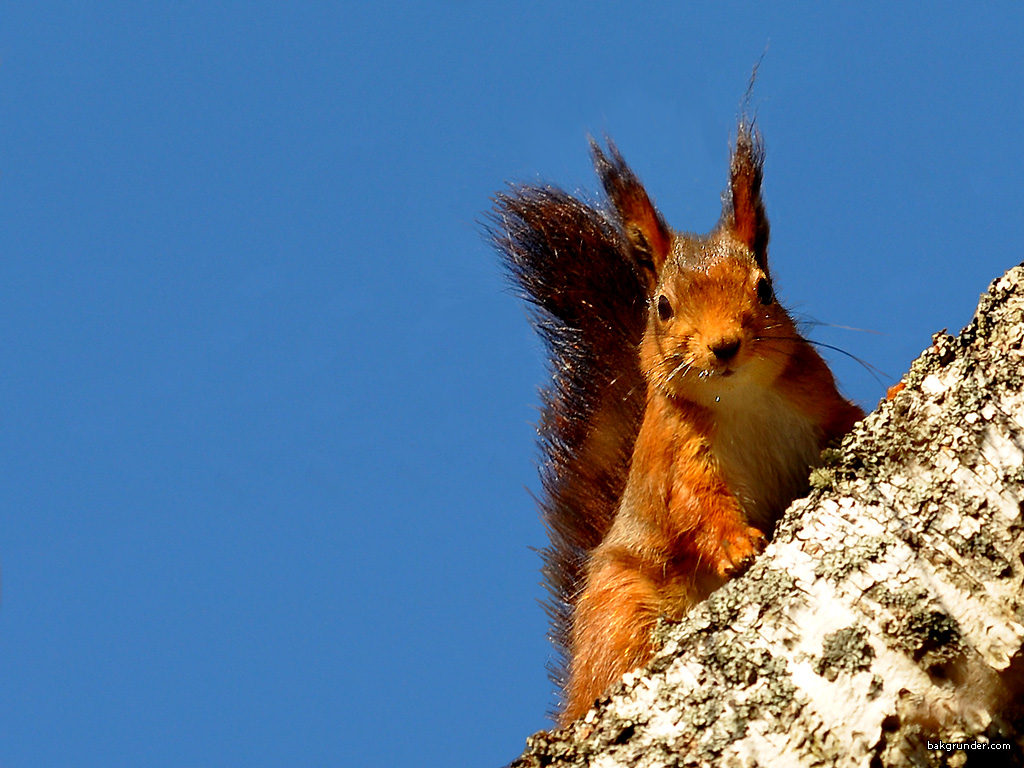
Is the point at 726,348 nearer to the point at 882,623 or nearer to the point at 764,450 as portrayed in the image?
the point at 764,450

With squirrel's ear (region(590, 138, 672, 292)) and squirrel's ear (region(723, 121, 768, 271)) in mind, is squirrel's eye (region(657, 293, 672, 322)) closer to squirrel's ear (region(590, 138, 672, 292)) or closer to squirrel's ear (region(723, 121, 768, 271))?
squirrel's ear (region(590, 138, 672, 292))

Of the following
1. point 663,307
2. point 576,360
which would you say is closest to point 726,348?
Answer: point 663,307

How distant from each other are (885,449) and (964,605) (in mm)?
436

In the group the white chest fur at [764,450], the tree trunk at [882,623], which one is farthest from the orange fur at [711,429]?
the tree trunk at [882,623]

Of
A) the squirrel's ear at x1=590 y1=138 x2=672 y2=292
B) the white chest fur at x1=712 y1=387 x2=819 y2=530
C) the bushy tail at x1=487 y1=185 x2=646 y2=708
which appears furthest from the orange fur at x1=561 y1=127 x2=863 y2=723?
the bushy tail at x1=487 y1=185 x2=646 y2=708

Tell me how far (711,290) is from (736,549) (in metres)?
0.86

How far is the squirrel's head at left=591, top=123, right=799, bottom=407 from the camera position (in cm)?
352

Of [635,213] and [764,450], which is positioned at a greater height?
[635,213]

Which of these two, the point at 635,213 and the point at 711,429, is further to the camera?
the point at 635,213

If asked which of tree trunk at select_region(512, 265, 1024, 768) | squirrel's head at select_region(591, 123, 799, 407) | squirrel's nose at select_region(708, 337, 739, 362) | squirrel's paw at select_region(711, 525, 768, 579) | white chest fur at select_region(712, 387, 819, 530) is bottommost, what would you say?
tree trunk at select_region(512, 265, 1024, 768)

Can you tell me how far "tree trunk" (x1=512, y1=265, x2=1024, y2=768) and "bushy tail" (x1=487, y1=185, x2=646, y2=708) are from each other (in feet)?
5.98

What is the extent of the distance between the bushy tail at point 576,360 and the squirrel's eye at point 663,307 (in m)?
0.59

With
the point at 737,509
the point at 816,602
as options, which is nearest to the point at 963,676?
the point at 816,602

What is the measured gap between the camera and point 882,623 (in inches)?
93.0
